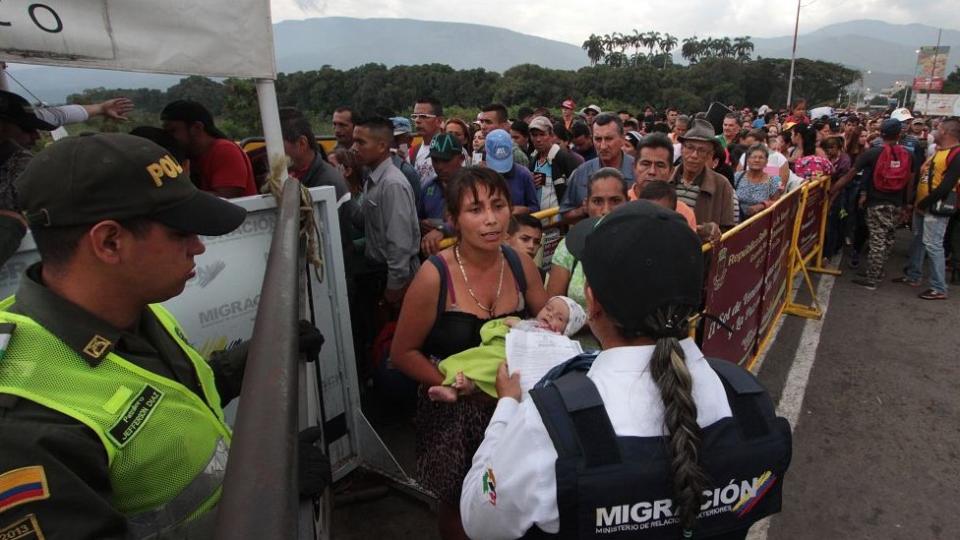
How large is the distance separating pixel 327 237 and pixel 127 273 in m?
1.68

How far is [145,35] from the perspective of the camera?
6.89 ft

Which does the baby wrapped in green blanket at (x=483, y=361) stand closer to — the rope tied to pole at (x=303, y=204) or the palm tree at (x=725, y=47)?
the rope tied to pole at (x=303, y=204)

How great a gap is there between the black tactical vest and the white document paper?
0.49 meters

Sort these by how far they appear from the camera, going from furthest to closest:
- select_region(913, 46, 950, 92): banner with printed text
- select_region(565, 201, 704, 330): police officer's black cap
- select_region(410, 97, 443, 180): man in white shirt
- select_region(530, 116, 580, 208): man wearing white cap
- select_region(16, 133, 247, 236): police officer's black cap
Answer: select_region(913, 46, 950, 92): banner with printed text
select_region(410, 97, 443, 180): man in white shirt
select_region(530, 116, 580, 208): man wearing white cap
select_region(565, 201, 704, 330): police officer's black cap
select_region(16, 133, 247, 236): police officer's black cap

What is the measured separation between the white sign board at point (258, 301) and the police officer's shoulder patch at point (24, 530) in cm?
76

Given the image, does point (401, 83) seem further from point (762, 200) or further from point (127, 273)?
point (127, 273)

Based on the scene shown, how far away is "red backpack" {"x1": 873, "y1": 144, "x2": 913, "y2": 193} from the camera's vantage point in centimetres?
765

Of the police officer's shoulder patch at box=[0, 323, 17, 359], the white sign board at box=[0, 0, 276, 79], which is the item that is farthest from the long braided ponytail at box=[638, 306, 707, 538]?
→ the white sign board at box=[0, 0, 276, 79]

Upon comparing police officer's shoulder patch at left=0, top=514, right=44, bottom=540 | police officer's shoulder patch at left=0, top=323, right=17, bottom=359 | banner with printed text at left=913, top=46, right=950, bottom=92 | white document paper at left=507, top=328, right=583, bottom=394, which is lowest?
white document paper at left=507, top=328, right=583, bottom=394

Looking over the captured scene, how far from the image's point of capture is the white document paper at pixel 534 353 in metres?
1.84

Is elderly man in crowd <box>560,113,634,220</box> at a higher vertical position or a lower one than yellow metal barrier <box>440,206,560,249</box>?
higher

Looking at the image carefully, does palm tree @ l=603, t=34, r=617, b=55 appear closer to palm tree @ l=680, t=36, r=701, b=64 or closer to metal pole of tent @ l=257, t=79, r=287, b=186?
palm tree @ l=680, t=36, r=701, b=64

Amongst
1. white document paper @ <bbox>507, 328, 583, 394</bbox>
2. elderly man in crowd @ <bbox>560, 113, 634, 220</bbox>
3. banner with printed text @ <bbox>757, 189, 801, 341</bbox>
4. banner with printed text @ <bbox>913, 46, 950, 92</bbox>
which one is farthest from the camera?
banner with printed text @ <bbox>913, 46, 950, 92</bbox>

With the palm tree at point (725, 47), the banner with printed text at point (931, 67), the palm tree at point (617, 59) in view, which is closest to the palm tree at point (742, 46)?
the palm tree at point (725, 47)
